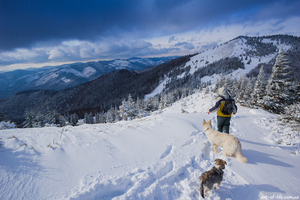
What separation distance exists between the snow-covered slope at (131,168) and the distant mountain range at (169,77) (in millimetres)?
64955

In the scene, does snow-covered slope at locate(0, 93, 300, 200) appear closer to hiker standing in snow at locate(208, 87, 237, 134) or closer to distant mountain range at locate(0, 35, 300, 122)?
hiker standing in snow at locate(208, 87, 237, 134)

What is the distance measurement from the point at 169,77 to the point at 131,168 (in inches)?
4359

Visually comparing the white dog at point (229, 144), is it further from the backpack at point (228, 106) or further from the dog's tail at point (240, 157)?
the backpack at point (228, 106)

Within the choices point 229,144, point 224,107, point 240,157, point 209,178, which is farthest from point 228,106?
point 209,178

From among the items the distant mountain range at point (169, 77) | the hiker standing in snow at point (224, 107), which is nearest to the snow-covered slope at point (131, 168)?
the hiker standing in snow at point (224, 107)

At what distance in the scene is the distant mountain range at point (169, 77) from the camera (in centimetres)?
7788

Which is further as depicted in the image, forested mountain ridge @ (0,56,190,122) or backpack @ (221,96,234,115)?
forested mountain ridge @ (0,56,190,122)

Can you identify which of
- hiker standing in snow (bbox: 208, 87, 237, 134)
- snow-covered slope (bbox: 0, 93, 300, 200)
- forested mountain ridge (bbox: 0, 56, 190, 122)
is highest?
A: hiker standing in snow (bbox: 208, 87, 237, 134)

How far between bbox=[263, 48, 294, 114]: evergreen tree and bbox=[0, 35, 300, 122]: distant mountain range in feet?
183

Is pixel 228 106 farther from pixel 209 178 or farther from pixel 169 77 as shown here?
pixel 169 77

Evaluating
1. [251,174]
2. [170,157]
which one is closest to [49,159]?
[170,157]

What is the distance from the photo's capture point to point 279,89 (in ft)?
36.7

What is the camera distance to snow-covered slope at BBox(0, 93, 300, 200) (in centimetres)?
239

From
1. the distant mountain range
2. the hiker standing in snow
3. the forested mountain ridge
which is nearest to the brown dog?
the hiker standing in snow
